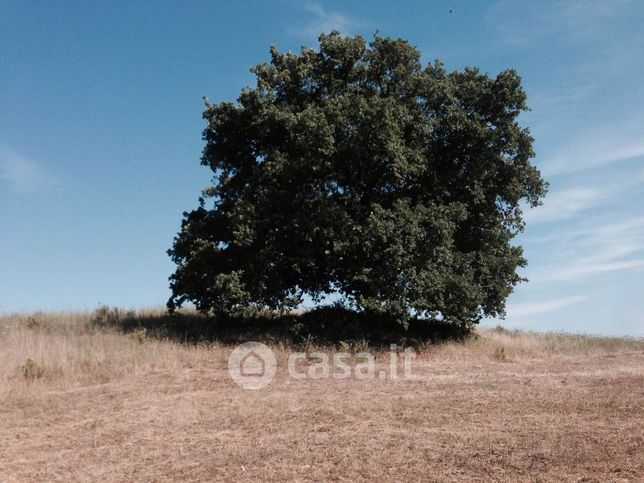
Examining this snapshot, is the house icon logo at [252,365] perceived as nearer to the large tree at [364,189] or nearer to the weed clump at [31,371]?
the large tree at [364,189]

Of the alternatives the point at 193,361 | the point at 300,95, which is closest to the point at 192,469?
the point at 193,361

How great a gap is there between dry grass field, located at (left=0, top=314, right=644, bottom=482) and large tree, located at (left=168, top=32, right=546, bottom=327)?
9.00 feet

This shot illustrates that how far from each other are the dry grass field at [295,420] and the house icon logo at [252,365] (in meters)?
0.36

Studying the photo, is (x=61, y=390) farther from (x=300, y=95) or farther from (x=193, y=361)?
(x=300, y=95)

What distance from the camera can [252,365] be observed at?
16422 millimetres

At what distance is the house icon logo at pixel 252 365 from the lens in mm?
14409

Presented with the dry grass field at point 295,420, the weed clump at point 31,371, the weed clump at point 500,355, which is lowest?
the dry grass field at point 295,420

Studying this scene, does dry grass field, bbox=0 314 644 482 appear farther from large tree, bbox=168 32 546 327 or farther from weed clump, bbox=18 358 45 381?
large tree, bbox=168 32 546 327

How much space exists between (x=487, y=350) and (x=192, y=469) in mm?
15089

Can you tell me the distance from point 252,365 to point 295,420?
6.01m

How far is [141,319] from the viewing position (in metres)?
23.0

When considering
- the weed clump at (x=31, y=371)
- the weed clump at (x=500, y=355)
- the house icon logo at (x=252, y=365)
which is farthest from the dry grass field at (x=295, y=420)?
the weed clump at (x=500, y=355)

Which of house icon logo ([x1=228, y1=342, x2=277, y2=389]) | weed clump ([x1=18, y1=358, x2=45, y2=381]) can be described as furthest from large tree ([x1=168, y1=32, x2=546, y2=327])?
weed clump ([x1=18, y1=358, x2=45, y2=381])

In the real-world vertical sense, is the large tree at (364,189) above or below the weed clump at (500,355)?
above
